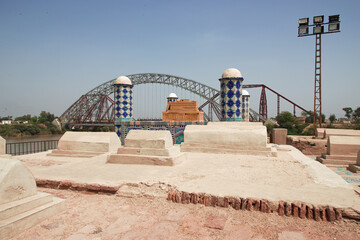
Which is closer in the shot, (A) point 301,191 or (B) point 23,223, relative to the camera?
(B) point 23,223

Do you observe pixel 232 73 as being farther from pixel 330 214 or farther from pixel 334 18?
pixel 334 18

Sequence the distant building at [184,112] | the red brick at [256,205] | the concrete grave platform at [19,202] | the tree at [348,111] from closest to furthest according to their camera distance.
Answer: the concrete grave platform at [19,202] → the red brick at [256,205] → the distant building at [184,112] → the tree at [348,111]

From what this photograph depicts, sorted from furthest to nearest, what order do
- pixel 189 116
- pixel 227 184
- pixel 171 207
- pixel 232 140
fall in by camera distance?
pixel 189 116 → pixel 232 140 → pixel 227 184 → pixel 171 207

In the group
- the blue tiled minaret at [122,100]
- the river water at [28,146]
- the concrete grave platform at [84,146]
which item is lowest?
the river water at [28,146]

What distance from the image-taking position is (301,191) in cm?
348

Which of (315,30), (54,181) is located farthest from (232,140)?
(315,30)

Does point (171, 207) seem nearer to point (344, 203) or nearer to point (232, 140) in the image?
point (344, 203)

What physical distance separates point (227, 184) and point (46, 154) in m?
6.02

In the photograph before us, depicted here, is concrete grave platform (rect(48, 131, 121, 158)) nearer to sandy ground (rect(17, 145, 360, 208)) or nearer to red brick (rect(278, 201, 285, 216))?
sandy ground (rect(17, 145, 360, 208))

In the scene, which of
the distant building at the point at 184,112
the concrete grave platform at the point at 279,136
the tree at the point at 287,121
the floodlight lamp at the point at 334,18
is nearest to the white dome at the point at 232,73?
the distant building at the point at 184,112

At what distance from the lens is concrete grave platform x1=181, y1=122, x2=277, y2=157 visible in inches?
281

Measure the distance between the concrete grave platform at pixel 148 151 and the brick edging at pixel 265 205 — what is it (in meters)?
2.03

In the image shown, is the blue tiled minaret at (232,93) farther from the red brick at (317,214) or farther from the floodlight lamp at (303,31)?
the floodlight lamp at (303,31)

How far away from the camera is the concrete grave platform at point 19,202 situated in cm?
253
